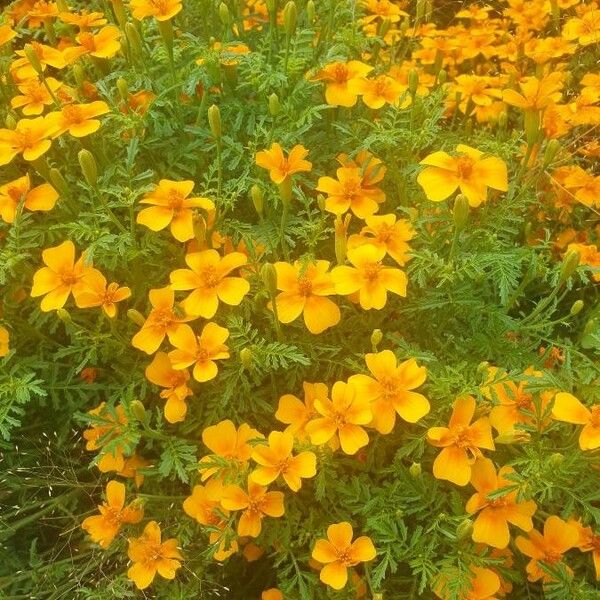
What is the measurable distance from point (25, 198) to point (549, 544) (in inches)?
55.2

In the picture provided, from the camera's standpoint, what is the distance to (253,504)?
5.13ft

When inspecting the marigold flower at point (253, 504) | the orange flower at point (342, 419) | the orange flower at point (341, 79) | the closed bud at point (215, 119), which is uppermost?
the closed bud at point (215, 119)

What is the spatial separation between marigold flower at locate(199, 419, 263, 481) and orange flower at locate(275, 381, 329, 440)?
0.07 m

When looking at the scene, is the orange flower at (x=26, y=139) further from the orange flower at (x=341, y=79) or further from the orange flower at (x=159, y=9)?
Answer: the orange flower at (x=341, y=79)

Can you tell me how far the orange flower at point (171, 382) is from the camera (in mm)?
1658

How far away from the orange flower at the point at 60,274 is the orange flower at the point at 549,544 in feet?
3.65

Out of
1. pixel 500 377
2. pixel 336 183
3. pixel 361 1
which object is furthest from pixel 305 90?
pixel 500 377

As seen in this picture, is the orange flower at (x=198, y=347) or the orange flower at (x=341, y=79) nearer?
the orange flower at (x=198, y=347)

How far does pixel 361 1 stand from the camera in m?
2.47

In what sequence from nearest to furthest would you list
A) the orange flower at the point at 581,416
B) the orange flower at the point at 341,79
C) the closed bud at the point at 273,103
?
the orange flower at the point at 581,416 < the closed bud at the point at 273,103 < the orange flower at the point at 341,79

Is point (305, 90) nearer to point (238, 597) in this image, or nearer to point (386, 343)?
point (386, 343)

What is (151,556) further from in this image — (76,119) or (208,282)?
(76,119)

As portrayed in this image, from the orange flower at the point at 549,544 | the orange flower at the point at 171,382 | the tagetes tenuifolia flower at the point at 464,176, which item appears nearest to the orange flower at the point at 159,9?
the tagetes tenuifolia flower at the point at 464,176

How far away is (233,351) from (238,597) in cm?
70
